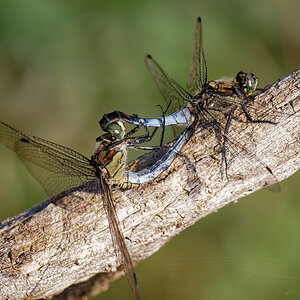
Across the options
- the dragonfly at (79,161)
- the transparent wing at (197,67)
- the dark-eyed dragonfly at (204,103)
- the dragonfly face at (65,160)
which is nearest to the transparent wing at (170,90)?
the dark-eyed dragonfly at (204,103)

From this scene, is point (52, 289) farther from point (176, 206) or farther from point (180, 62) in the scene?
point (180, 62)

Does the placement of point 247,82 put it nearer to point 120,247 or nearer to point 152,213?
point 152,213

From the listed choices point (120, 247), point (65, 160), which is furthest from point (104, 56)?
point (120, 247)

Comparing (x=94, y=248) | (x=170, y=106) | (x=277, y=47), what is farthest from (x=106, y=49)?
(x=94, y=248)

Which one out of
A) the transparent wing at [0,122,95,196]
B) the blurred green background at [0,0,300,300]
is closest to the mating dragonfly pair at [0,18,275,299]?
the transparent wing at [0,122,95,196]

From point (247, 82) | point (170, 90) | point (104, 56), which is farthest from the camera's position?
point (104, 56)

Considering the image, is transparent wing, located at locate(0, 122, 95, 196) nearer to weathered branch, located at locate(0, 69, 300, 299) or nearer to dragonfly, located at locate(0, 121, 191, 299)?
dragonfly, located at locate(0, 121, 191, 299)
